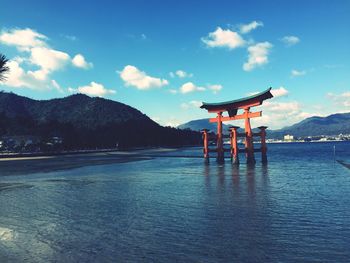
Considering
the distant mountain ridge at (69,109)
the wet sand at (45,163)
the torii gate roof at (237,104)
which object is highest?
the distant mountain ridge at (69,109)

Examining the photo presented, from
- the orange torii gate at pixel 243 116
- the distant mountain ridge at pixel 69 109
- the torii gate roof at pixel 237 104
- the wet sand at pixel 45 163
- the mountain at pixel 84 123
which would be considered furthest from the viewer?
the distant mountain ridge at pixel 69 109

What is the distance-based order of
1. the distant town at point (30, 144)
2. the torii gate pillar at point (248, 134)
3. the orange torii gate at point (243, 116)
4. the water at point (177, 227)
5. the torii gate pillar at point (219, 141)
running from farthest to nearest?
the distant town at point (30, 144), the torii gate pillar at point (219, 141), the torii gate pillar at point (248, 134), the orange torii gate at point (243, 116), the water at point (177, 227)

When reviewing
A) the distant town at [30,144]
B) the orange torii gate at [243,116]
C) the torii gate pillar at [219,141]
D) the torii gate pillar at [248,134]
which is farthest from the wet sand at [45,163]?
the torii gate pillar at [248,134]

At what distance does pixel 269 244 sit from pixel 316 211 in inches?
206

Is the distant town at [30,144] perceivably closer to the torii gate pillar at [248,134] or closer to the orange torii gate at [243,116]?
the orange torii gate at [243,116]

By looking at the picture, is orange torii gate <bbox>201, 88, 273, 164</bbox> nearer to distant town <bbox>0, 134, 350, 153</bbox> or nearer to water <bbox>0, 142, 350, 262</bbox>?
water <bbox>0, 142, 350, 262</bbox>

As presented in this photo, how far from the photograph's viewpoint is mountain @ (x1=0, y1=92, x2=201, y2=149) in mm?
103562

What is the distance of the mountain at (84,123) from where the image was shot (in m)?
104

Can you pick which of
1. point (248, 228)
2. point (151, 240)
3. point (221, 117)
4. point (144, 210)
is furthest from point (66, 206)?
point (221, 117)

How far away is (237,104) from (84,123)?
413ft

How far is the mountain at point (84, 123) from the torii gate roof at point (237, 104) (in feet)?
215

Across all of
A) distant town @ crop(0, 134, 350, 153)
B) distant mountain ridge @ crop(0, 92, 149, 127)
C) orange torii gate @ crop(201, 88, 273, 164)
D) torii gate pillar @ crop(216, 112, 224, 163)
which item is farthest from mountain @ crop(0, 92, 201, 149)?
orange torii gate @ crop(201, 88, 273, 164)

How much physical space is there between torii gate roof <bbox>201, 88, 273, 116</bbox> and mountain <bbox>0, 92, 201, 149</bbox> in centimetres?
6549

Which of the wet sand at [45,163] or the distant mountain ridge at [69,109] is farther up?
the distant mountain ridge at [69,109]
